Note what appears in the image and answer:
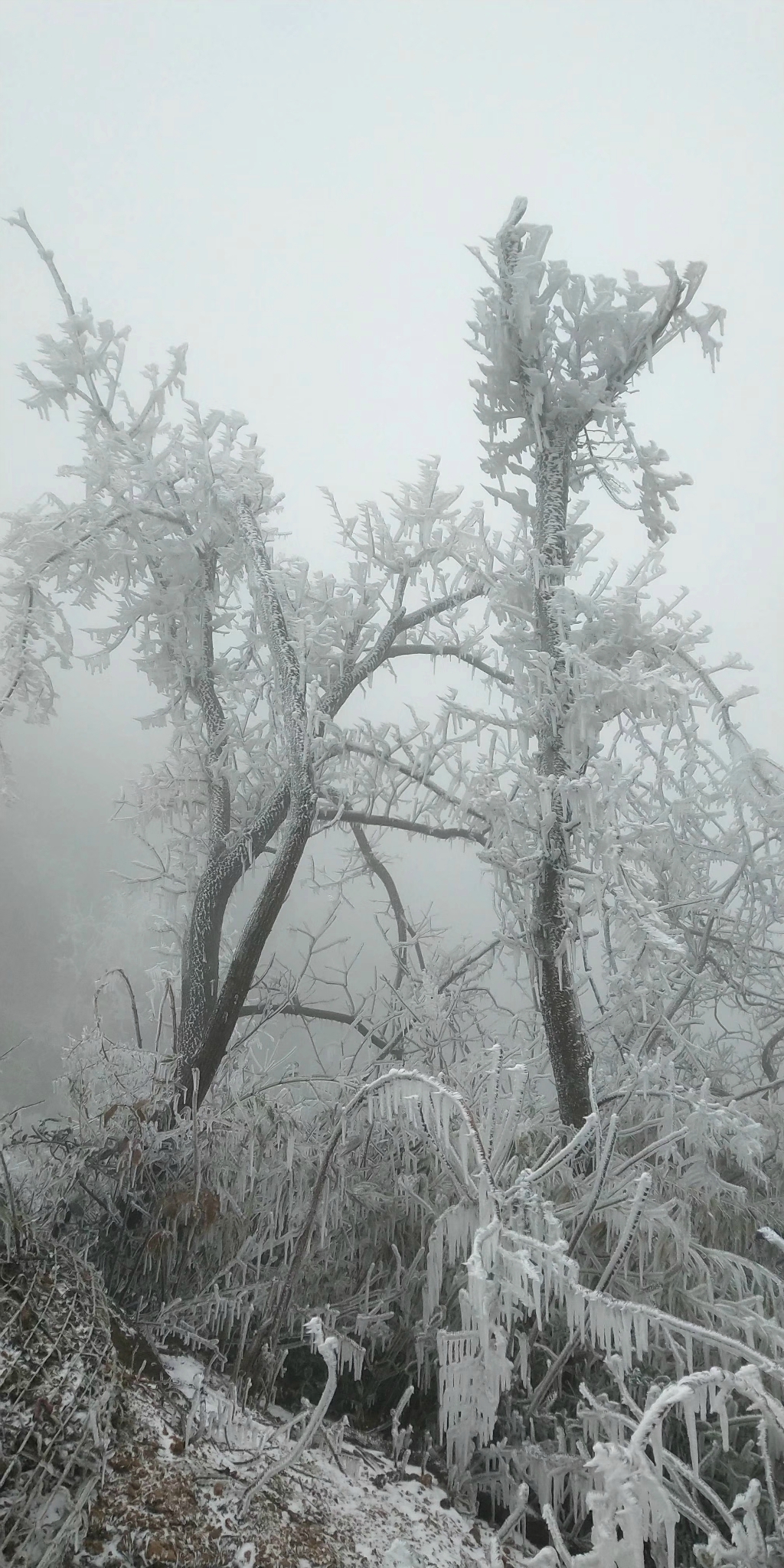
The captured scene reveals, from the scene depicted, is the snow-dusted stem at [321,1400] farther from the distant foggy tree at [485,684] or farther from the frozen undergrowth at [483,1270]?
the distant foggy tree at [485,684]

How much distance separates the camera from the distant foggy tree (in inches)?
127

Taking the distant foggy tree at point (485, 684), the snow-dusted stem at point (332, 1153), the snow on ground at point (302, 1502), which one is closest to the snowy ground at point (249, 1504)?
the snow on ground at point (302, 1502)

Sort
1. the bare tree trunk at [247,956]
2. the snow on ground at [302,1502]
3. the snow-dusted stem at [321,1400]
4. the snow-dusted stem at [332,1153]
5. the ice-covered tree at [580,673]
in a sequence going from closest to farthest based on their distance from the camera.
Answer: the snow-dusted stem at [321,1400], the snow on ground at [302,1502], the snow-dusted stem at [332,1153], the ice-covered tree at [580,673], the bare tree trunk at [247,956]

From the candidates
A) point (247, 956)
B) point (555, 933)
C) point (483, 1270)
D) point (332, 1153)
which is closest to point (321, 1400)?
A: point (483, 1270)

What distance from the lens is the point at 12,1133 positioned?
288 cm

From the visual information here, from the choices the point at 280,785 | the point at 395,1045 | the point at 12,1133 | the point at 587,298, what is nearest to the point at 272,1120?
the point at 12,1133

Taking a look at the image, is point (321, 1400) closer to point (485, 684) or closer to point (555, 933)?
point (555, 933)

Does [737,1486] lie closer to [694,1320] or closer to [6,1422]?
[694,1320]

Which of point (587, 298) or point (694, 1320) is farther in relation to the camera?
point (587, 298)

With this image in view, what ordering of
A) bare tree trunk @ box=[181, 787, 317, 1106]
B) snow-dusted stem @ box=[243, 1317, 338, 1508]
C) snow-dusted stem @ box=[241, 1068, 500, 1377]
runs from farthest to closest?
bare tree trunk @ box=[181, 787, 317, 1106] → snow-dusted stem @ box=[241, 1068, 500, 1377] → snow-dusted stem @ box=[243, 1317, 338, 1508]

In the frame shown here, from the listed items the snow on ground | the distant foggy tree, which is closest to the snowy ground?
the snow on ground

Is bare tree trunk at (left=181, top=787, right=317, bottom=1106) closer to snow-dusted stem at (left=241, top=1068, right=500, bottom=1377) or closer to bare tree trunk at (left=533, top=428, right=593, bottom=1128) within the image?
bare tree trunk at (left=533, top=428, right=593, bottom=1128)

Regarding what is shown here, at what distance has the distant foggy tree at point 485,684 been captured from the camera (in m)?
3.22

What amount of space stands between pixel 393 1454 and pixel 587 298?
449 cm
